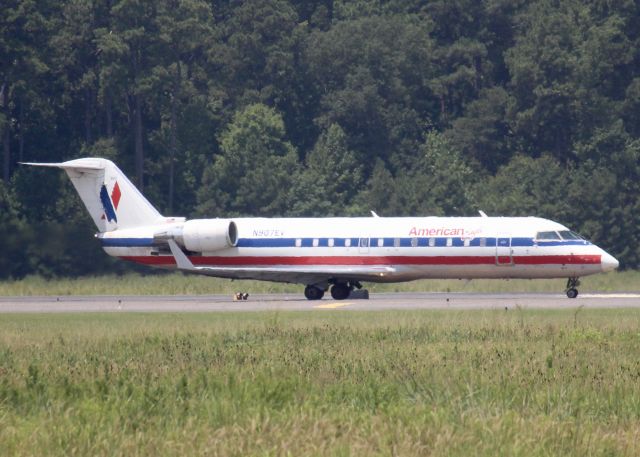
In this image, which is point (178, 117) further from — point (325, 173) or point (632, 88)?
point (632, 88)

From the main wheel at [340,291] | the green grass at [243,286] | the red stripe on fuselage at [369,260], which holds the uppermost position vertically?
the red stripe on fuselage at [369,260]

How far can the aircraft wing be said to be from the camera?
1633 inches

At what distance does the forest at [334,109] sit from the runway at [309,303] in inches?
1088

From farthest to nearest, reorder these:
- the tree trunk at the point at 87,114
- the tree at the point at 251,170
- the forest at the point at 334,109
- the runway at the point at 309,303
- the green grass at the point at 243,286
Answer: the tree trunk at the point at 87,114 → the tree at the point at 251,170 → the forest at the point at 334,109 → the green grass at the point at 243,286 → the runway at the point at 309,303

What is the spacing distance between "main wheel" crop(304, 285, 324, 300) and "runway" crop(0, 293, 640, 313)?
377 millimetres

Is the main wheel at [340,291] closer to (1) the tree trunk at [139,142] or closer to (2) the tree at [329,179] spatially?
(2) the tree at [329,179]

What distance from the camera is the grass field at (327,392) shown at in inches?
542

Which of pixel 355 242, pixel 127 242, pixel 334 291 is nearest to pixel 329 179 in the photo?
pixel 127 242

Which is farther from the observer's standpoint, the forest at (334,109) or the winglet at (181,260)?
the forest at (334,109)

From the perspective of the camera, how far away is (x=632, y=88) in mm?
77000

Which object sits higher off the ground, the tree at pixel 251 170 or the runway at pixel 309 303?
the tree at pixel 251 170

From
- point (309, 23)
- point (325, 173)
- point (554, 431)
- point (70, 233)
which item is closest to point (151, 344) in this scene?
point (554, 431)

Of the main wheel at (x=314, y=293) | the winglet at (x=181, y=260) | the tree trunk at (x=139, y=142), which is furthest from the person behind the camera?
the tree trunk at (x=139, y=142)

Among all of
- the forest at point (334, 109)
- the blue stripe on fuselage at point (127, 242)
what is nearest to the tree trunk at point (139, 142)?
the forest at point (334, 109)
